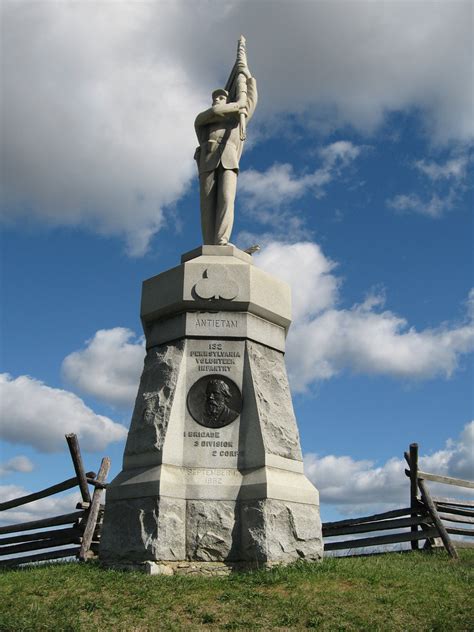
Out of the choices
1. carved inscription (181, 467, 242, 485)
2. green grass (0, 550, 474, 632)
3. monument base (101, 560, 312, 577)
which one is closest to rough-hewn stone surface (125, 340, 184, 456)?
carved inscription (181, 467, 242, 485)

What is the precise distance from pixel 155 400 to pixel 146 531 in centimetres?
140

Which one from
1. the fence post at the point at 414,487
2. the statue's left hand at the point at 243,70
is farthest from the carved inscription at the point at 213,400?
the fence post at the point at 414,487

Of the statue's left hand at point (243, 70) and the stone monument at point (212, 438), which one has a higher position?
the statue's left hand at point (243, 70)

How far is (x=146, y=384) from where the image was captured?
729 centimetres

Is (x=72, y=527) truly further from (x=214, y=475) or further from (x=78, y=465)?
(x=214, y=475)

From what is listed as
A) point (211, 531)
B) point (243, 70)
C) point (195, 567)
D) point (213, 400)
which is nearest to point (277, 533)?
point (211, 531)

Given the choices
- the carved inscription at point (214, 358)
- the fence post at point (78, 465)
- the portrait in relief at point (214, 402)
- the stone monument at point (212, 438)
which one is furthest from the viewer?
the fence post at point (78, 465)

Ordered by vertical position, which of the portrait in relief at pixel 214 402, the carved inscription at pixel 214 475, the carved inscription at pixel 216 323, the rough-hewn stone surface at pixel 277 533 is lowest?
the rough-hewn stone surface at pixel 277 533

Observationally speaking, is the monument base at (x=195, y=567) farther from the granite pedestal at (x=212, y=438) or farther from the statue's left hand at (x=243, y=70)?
the statue's left hand at (x=243, y=70)

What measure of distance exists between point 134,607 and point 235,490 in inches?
71.8

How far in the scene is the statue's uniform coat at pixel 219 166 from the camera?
8.18m

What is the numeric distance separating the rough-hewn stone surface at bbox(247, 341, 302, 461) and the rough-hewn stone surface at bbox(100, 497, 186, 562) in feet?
3.89

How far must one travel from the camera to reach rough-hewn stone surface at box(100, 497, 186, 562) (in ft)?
20.2

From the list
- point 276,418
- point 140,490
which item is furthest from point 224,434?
point 140,490
